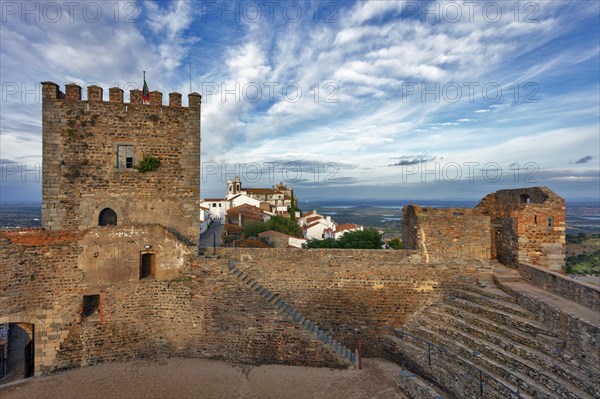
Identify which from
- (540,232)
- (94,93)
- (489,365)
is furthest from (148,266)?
(540,232)

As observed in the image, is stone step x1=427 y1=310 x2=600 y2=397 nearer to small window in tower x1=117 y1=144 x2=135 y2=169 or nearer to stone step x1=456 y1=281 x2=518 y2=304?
stone step x1=456 y1=281 x2=518 y2=304

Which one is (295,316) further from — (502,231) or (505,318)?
(502,231)

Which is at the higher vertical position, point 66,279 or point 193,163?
point 193,163

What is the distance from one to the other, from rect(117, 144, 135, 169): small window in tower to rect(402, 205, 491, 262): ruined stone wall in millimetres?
10315

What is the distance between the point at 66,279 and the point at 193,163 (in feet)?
17.7

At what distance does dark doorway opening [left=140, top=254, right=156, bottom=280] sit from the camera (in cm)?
1112

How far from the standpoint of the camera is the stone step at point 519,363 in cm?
632

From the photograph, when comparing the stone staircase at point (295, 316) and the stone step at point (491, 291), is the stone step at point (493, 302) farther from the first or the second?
the stone staircase at point (295, 316)

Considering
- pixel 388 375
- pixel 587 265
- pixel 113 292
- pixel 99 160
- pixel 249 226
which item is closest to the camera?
pixel 388 375

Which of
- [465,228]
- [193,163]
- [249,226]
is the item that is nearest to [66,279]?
[193,163]

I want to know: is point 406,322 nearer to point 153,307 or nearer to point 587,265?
point 153,307

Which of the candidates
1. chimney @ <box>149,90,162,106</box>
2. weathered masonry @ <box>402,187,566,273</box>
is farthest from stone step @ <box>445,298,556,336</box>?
chimney @ <box>149,90,162,106</box>

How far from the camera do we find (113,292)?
10414 mm

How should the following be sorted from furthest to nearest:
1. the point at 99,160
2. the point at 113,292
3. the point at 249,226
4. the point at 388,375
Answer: the point at 249,226, the point at 99,160, the point at 113,292, the point at 388,375
